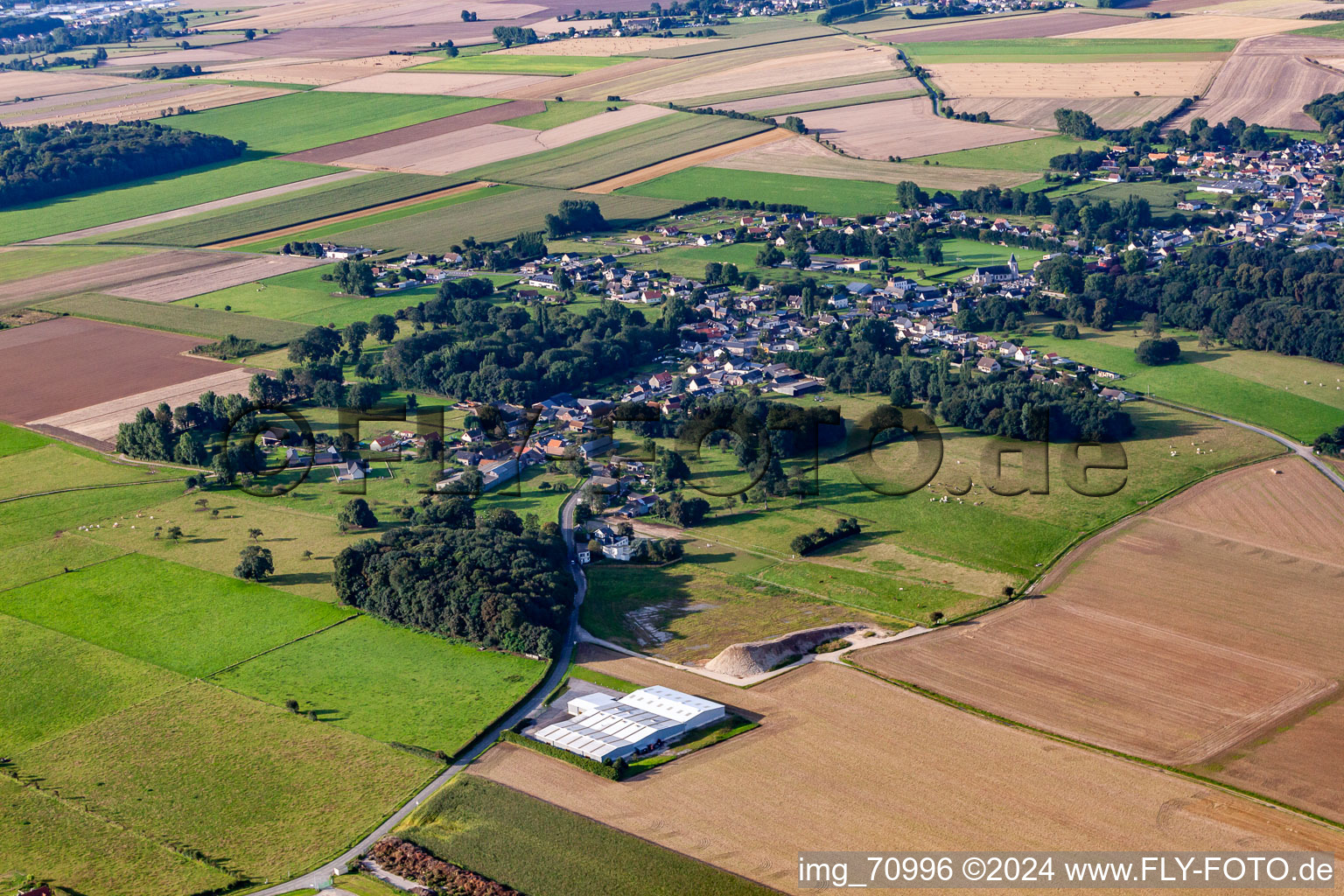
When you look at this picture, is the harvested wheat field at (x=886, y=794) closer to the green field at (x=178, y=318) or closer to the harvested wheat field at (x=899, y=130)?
the green field at (x=178, y=318)

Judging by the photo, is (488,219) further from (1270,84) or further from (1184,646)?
(1270,84)

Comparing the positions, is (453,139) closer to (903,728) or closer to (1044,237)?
(1044,237)

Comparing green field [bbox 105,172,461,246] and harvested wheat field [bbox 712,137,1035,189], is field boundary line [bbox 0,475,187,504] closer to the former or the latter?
green field [bbox 105,172,461,246]

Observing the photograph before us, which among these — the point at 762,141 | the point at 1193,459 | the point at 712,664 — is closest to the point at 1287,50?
the point at 762,141

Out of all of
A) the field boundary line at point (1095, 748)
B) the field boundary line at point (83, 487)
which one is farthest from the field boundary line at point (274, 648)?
the field boundary line at point (1095, 748)

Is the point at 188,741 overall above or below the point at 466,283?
below

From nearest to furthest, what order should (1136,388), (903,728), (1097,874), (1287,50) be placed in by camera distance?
(1097,874), (903,728), (1136,388), (1287,50)

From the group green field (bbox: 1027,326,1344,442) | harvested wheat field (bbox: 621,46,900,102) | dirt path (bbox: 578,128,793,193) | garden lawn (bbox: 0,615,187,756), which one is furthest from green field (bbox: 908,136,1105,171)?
garden lawn (bbox: 0,615,187,756)
